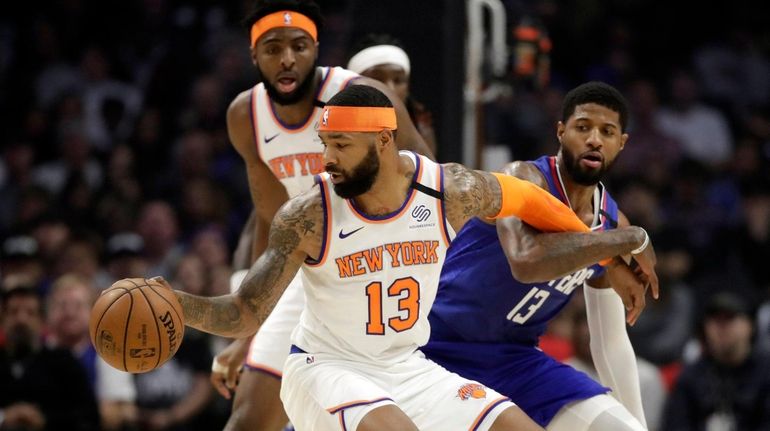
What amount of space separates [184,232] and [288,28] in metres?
5.04

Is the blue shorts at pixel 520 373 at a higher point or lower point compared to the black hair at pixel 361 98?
lower

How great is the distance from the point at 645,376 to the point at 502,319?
3383 millimetres

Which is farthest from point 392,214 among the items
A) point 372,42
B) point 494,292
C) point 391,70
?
point 372,42

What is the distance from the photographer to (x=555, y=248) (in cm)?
515

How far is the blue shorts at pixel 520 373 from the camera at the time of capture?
216 inches

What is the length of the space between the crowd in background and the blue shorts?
3.03m

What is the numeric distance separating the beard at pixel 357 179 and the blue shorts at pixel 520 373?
1.15 meters

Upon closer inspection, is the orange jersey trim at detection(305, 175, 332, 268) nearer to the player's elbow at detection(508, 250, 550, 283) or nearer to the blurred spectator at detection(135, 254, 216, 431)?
the player's elbow at detection(508, 250, 550, 283)

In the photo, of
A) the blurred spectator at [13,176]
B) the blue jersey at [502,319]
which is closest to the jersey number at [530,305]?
the blue jersey at [502,319]

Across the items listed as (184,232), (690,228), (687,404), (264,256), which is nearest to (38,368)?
(184,232)

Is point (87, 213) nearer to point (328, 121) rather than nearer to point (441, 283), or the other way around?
point (441, 283)

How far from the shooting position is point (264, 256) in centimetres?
478

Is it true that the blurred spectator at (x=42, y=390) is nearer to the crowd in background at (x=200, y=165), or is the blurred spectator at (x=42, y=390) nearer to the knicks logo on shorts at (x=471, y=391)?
the crowd in background at (x=200, y=165)

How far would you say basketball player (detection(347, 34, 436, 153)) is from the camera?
657 centimetres
